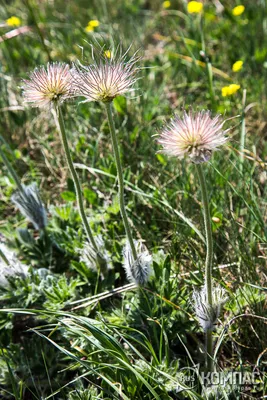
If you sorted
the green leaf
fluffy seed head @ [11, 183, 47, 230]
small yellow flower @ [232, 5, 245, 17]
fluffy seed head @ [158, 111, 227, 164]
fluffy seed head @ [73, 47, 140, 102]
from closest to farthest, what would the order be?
fluffy seed head @ [158, 111, 227, 164] < fluffy seed head @ [73, 47, 140, 102] < fluffy seed head @ [11, 183, 47, 230] < the green leaf < small yellow flower @ [232, 5, 245, 17]

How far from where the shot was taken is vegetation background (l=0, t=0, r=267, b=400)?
7.30ft

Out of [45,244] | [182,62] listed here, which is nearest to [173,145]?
[45,244]

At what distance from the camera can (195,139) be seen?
1694 millimetres

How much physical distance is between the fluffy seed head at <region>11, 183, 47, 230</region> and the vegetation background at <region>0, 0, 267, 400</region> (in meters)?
0.11

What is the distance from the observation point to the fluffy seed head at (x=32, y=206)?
279 centimetres

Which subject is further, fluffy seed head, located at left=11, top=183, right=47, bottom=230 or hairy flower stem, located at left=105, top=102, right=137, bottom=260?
fluffy seed head, located at left=11, top=183, right=47, bottom=230

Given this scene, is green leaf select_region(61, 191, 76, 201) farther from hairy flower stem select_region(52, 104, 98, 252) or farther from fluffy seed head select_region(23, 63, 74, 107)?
fluffy seed head select_region(23, 63, 74, 107)

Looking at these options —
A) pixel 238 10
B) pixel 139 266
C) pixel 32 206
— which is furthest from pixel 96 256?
pixel 238 10

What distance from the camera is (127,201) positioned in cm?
310

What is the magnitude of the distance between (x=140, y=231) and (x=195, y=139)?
4.04 feet

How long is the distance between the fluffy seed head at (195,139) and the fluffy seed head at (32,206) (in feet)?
3.96

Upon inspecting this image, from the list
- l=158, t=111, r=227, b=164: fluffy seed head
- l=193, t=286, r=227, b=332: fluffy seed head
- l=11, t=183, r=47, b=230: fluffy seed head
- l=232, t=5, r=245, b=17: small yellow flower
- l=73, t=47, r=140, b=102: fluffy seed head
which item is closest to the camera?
l=158, t=111, r=227, b=164: fluffy seed head

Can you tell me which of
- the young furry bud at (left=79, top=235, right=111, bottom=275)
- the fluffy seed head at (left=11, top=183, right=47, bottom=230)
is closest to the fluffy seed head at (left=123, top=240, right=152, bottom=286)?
the young furry bud at (left=79, top=235, right=111, bottom=275)

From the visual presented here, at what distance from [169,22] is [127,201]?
233 cm
